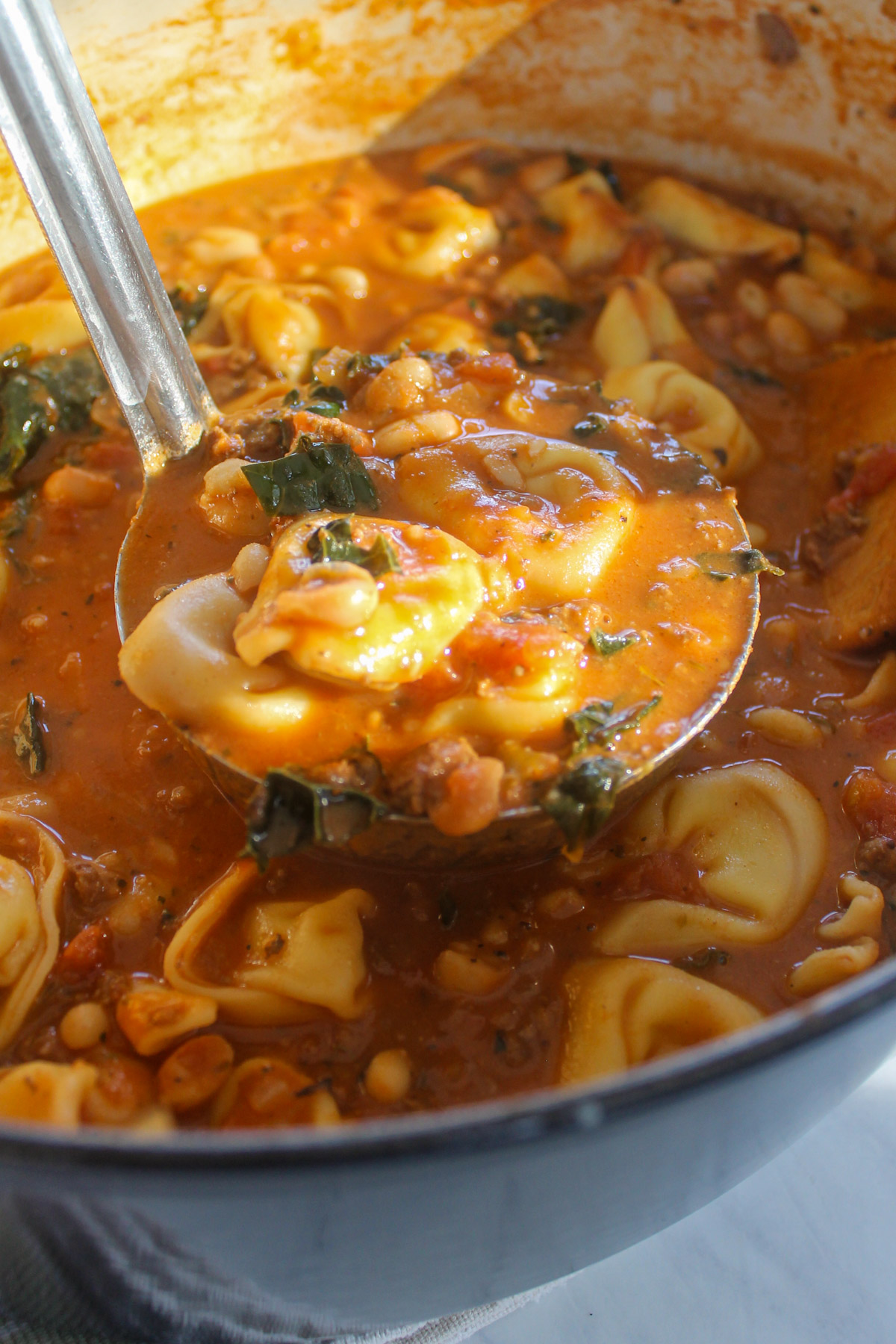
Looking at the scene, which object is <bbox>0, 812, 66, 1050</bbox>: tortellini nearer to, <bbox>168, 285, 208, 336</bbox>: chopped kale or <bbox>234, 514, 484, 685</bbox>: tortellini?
<bbox>234, 514, 484, 685</bbox>: tortellini

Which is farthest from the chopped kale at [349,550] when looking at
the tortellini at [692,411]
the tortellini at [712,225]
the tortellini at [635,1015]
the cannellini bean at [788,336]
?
the tortellini at [712,225]

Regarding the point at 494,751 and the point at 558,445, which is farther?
the point at 558,445

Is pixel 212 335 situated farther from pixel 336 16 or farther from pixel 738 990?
pixel 738 990

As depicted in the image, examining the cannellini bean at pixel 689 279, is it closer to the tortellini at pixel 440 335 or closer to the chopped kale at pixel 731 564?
the tortellini at pixel 440 335

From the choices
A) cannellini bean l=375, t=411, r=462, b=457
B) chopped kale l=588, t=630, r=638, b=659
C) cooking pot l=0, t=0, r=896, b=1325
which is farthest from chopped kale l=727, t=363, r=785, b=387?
chopped kale l=588, t=630, r=638, b=659

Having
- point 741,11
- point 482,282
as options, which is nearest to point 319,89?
point 482,282

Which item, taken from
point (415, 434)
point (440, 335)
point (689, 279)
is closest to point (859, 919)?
point (415, 434)
